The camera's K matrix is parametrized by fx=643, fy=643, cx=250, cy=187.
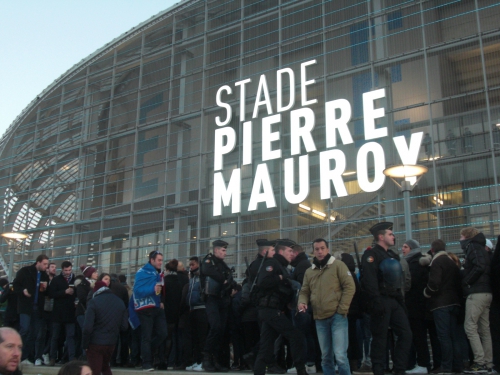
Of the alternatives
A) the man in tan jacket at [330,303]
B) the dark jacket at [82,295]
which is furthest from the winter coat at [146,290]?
the man in tan jacket at [330,303]

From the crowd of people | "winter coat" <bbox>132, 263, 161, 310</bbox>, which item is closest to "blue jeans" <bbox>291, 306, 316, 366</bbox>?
the crowd of people

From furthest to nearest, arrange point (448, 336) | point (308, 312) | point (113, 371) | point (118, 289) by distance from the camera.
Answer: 1. point (118, 289)
2. point (113, 371)
3. point (308, 312)
4. point (448, 336)

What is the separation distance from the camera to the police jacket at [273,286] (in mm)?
8031

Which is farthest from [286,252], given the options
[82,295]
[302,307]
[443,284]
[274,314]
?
[82,295]

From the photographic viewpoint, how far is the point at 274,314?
7.96 metres

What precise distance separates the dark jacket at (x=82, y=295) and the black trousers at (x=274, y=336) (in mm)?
4316

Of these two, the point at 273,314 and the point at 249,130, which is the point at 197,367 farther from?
the point at 249,130

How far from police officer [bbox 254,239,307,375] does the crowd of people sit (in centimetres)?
1

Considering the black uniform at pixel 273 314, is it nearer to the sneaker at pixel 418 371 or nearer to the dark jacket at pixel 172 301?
the sneaker at pixel 418 371

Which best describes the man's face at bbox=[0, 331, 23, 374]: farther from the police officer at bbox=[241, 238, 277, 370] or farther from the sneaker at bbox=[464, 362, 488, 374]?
the sneaker at bbox=[464, 362, 488, 374]

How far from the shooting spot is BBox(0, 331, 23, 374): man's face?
4145mm

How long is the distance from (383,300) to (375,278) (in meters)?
0.29

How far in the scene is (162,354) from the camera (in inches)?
414

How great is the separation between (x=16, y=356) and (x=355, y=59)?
14712mm
